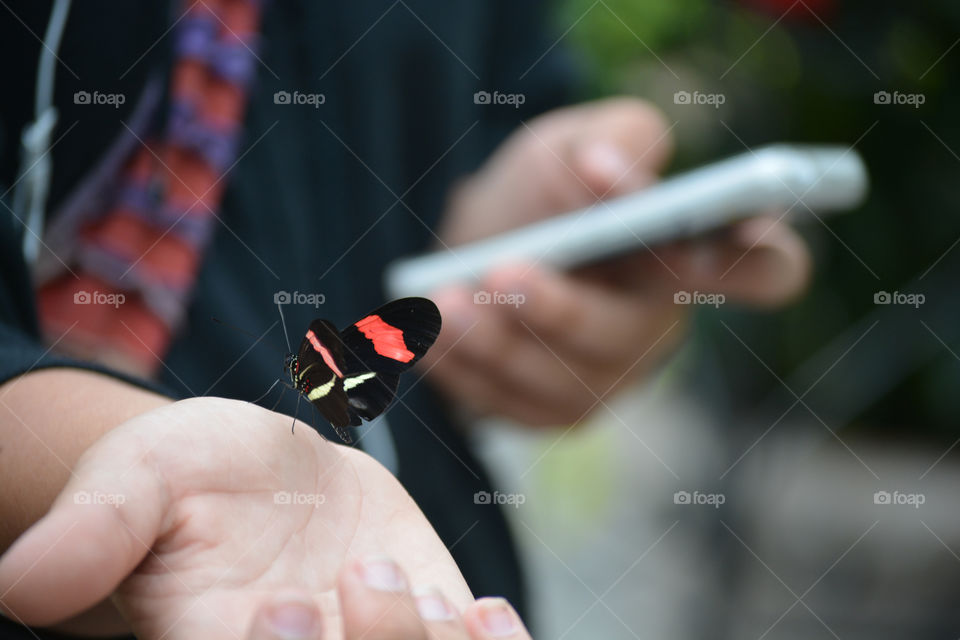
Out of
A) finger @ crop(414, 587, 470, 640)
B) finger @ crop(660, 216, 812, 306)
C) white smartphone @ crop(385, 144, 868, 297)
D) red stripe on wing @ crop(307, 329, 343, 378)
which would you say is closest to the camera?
finger @ crop(414, 587, 470, 640)

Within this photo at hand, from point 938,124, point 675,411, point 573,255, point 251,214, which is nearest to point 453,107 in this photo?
point 573,255

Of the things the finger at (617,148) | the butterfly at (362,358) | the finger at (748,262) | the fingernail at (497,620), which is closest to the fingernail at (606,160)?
the finger at (617,148)

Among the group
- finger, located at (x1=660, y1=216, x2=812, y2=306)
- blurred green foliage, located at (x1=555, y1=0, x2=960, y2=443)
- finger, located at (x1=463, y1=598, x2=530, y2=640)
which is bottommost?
finger, located at (x1=463, y1=598, x2=530, y2=640)

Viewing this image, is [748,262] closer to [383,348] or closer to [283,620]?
[383,348]

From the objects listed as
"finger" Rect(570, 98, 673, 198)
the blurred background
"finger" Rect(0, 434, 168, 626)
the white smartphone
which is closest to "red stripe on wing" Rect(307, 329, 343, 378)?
"finger" Rect(0, 434, 168, 626)

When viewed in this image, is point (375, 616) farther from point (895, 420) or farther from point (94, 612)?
point (895, 420)

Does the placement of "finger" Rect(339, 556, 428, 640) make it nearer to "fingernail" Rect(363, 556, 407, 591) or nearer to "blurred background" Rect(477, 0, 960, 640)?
"fingernail" Rect(363, 556, 407, 591)
